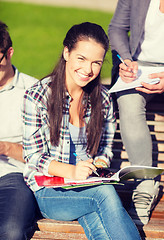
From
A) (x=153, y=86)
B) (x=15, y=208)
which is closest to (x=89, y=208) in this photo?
(x=15, y=208)

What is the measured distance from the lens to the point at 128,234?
2602mm

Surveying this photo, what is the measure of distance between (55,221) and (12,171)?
496 millimetres

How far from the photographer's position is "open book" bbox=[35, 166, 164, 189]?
2.65 meters

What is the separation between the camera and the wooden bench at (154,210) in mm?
2957

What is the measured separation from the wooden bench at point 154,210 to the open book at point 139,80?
56 cm

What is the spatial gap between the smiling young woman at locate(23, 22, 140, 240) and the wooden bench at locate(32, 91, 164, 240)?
77mm

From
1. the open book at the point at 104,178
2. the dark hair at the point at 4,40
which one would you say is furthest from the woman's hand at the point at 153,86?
the dark hair at the point at 4,40

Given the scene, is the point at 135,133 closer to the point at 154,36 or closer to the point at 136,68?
the point at 136,68

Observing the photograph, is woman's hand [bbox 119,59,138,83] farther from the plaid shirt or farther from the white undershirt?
the plaid shirt

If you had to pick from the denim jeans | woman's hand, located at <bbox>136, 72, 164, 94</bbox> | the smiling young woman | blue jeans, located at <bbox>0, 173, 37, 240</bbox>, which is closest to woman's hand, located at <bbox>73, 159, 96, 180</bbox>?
the smiling young woman

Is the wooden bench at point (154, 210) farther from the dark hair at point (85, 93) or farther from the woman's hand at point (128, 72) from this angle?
the woman's hand at point (128, 72)

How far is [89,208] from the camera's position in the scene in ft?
9.55

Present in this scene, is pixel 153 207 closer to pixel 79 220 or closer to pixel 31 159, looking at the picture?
pixel 79 220

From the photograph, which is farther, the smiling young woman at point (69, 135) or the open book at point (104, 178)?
the smiling young woman at point (69, 135)
